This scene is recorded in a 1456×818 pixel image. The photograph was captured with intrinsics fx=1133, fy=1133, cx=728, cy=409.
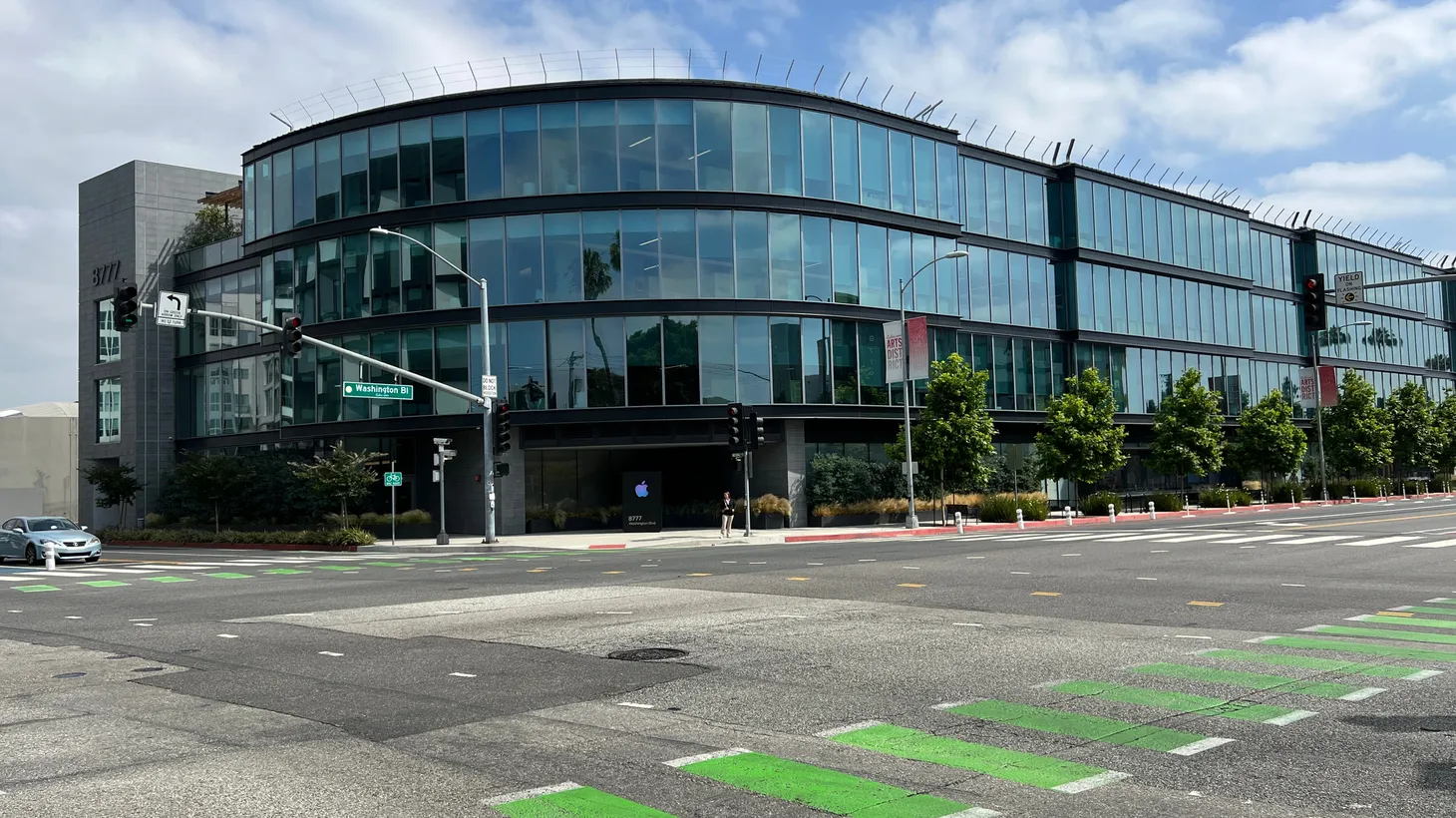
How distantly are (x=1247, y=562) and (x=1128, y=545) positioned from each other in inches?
237

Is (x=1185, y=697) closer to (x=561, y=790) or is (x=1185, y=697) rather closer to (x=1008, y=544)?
(x=561, y=790)

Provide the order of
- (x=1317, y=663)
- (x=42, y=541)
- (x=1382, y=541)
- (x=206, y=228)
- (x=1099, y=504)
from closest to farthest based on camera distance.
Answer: (x=1317, y=663), (x=1382, y=541), (x=42, y=541), (x=1099, y=504), (x=206, y=228)

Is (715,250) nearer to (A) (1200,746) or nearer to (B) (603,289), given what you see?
(B) (603,289)

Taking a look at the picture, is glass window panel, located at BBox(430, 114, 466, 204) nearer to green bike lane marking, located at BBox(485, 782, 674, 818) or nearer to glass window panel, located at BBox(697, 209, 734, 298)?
glass window panel, located at BBox(697, 209, 734, 298)

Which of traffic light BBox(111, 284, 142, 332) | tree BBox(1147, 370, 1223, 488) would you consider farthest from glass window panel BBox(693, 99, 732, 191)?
tree BBox(1147, 370, 1223, 488)

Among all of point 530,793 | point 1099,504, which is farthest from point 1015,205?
point 530,793

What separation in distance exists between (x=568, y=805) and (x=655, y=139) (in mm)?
42141

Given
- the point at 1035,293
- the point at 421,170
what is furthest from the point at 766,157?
the point at 1035,293

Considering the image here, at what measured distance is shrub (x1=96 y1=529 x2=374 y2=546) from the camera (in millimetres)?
41156

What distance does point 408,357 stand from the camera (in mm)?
47812

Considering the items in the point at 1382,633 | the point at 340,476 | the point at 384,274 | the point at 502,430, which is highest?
the point at 384,274

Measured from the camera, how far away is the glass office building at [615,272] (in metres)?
45.9

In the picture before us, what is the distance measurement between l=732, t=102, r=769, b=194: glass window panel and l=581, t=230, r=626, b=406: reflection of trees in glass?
567 centimetres

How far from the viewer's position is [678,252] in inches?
1812
